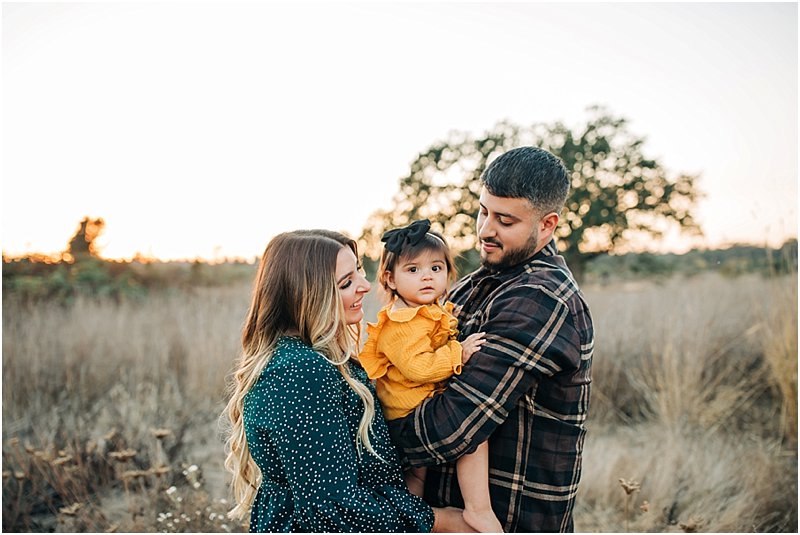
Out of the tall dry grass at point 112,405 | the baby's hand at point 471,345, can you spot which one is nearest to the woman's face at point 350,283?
the baby's hand at point 471,345

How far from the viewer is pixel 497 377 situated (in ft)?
6.97

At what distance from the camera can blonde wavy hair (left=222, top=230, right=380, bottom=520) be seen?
2.12 m

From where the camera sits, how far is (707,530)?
441cm

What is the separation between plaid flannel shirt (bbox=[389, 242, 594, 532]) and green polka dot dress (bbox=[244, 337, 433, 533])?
0.80 ft

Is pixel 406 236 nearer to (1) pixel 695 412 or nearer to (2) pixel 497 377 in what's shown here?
(2) pixel 497 377

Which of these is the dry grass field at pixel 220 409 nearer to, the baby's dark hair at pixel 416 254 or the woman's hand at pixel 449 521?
the woman's hand at pixel 449 521

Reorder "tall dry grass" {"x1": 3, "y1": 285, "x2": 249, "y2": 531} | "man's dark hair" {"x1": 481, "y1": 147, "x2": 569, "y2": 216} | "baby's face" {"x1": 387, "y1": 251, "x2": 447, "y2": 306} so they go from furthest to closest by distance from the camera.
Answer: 1. "tall dry grass" {"x1": 3, "y1": 285, "x2": 249, "y2": 531}
2. "baby's face" {"x1": 387, "y1": 251, "x2": 447, "y2": 306}
3. "man's dark hair" {"x1": 481, "y1": 147, "x2": 569, "y2": 216}

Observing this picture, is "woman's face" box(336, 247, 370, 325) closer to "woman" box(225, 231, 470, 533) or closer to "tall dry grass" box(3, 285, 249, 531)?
"woman" box(225, 231, 470, 533)

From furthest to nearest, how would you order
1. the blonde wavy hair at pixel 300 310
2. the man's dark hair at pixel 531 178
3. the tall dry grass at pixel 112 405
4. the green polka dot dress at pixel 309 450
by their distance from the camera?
the tall dry grass at pixel 112 405 → the man's dark hair at pixel 531 178 → the blonde wavy hair at pixel 300 310 → the green polka dot dress at pixel 309 450

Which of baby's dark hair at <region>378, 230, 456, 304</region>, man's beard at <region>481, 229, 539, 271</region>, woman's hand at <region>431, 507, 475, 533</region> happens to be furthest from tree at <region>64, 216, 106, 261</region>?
woman's hand at <region>431, 507, 475, 533</region>

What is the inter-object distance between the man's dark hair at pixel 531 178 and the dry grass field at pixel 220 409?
198cm

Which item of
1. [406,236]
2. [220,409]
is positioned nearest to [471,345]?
[406,236]

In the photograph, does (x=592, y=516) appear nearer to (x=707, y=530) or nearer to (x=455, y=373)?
(x=707, y=530)

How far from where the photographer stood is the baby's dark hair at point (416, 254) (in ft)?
8.19
